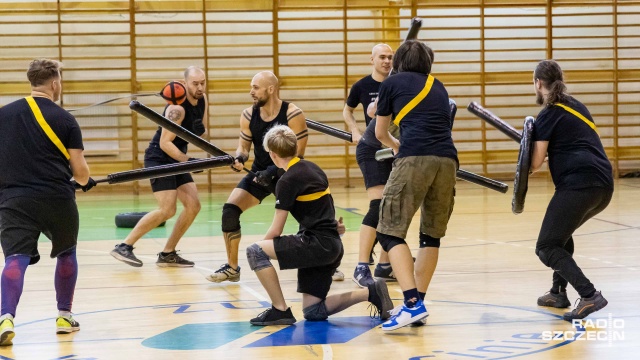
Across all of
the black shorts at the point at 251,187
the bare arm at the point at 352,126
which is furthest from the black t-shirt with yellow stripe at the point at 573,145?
the black shorts at the point at 251,187

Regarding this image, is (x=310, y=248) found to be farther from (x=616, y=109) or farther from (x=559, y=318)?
(x=616, y=109)

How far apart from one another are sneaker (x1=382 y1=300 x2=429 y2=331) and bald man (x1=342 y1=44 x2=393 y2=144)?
2275 mm

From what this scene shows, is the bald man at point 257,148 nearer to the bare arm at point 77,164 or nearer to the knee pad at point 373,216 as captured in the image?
the knee pad at point 373,216

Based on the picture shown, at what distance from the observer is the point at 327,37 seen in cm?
1567

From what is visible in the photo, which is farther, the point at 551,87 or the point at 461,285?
the point at 461,285

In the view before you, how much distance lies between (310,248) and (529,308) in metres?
1.45

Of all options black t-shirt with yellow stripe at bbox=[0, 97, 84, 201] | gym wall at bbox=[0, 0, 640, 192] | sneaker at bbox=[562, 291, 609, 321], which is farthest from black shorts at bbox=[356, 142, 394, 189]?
gym wall at bbox=[0, 0, 640, 192]

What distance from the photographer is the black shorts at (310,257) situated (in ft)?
18.1

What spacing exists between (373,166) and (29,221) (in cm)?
270

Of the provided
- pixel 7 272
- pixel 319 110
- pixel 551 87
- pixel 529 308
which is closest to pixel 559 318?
pixel 529 308

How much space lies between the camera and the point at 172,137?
25.7ft

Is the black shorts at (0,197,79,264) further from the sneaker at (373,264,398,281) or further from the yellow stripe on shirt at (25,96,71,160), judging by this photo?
the sneaker at (373,264,398,281)

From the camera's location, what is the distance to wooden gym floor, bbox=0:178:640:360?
4.88 meters

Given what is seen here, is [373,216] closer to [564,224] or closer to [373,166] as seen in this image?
[373,166]
